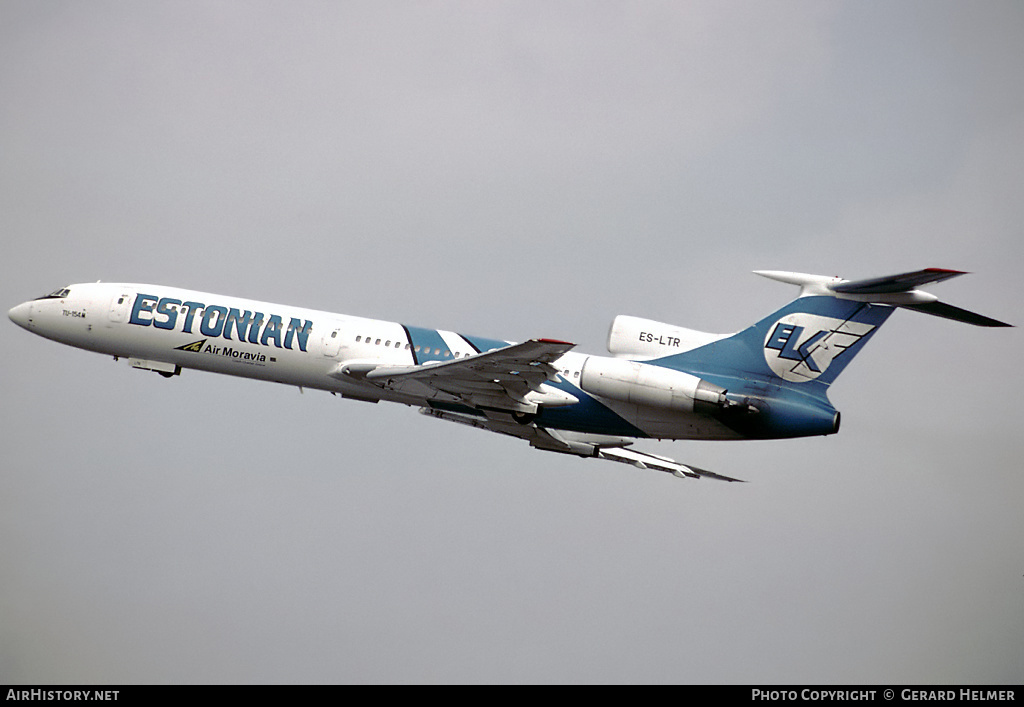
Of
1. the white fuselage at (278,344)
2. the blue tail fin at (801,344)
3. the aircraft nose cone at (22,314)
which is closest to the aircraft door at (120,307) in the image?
the white fuselage at (278,344)

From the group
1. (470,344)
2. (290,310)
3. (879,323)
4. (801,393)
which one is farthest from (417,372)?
(879,323)

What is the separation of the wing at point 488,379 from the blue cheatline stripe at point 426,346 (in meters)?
0.56

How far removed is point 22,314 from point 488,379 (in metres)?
17.1

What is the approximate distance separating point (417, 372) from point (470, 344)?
2906mm

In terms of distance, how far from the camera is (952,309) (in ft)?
110

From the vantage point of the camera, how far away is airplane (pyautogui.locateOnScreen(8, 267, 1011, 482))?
115ft

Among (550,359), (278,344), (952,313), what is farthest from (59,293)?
(952,313)

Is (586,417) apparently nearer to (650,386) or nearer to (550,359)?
(650,386)

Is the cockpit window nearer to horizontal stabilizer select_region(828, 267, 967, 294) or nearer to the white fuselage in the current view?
the white fuselage

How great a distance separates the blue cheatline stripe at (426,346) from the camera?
124ft

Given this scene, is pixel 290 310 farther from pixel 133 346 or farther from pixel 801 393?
pixel 801 393

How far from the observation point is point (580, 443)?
3966cm

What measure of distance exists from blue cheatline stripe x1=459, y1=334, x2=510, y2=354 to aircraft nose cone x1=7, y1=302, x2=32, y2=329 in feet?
49.8

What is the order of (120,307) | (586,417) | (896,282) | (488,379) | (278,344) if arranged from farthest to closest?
(120,307) < (278,344) < (586,417) < (488,379) < (896,282)
